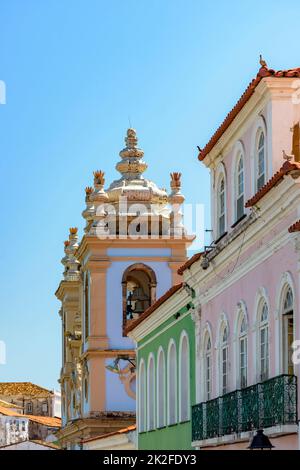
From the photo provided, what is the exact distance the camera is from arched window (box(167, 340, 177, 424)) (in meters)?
32.0

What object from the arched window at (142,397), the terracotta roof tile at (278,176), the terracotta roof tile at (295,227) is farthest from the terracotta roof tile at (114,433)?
the terracotta roof tile at (295,227)

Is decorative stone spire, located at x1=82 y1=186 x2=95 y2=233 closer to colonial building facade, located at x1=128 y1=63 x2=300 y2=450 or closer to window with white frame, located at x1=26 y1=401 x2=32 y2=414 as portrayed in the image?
colonial building facade, located at x1=128 y1=63 x2=300 y2=450

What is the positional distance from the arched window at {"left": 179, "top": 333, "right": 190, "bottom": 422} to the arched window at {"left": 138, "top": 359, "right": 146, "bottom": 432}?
5.64 metres

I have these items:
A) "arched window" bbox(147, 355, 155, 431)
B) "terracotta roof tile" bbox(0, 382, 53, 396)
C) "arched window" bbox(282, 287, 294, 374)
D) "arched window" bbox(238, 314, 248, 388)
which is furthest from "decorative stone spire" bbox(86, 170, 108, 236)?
"terracotta roof tile" bbox(0, 382, 53, 396)

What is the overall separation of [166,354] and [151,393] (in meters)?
2.86

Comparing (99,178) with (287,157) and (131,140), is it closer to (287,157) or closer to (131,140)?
(131,140)

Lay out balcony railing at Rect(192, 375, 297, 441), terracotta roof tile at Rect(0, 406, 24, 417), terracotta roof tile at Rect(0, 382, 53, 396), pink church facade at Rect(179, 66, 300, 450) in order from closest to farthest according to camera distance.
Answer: balcony railing at Rect(192, 375, 297, 441) → pink church facade at Rect(179, 66, 300, 450) → terracotta roof tile at Rect(0, 406, 24, 417) → terracotta roof tile at Rect(0, 382, 53, 396)

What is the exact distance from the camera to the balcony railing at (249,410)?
20.6 m

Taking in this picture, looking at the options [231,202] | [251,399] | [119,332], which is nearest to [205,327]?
[231,202]

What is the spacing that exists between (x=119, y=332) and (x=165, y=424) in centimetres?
1651

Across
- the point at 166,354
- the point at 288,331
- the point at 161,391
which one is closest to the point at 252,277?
the point at 288,331

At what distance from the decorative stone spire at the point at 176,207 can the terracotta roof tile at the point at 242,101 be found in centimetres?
2171

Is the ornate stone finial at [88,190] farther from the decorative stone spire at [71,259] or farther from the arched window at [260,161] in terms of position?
the arched window at [260,161]

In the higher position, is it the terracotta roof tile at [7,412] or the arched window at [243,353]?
the terracotta roof tile at [7,412]
